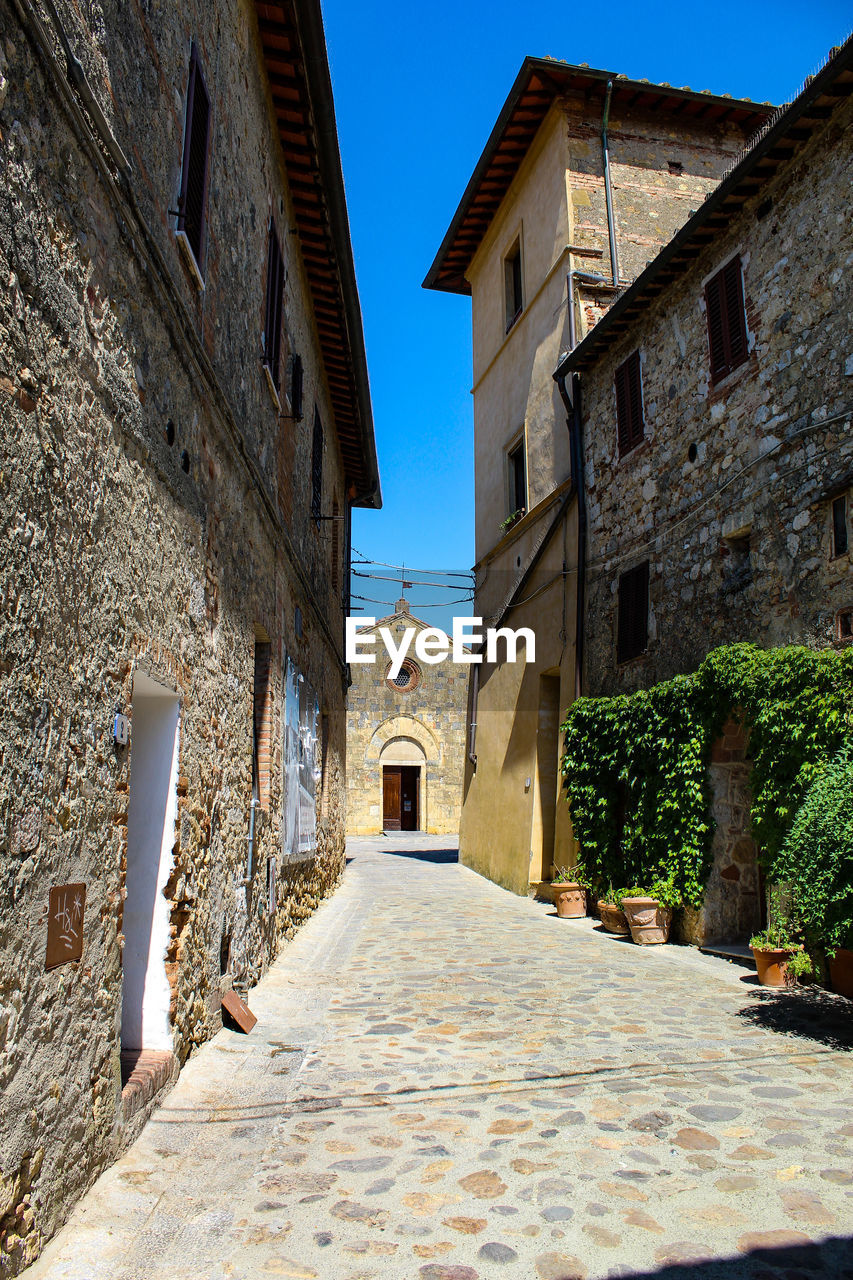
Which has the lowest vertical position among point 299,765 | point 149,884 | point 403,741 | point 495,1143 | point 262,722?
point 495,1143

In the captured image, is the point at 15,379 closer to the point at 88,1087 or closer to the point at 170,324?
the point at 170,324

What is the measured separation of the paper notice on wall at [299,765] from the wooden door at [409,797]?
61.4ft

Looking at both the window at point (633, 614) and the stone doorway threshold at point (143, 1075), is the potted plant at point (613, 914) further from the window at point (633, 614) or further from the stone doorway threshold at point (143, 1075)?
the stone doorway threshold at point (143, 1075)

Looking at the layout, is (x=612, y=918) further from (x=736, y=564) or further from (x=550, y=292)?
(x=550, y=292)

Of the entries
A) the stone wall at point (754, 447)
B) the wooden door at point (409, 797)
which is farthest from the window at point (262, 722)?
the wooden door at point (409, 797)

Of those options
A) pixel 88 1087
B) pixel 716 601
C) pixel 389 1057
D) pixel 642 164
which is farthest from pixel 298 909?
pixel 642 164

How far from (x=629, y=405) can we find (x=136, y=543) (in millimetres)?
8162

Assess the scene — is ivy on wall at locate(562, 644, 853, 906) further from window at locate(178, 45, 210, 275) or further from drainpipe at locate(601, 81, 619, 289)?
drainpipe at locate(601, 81, 619, 289)

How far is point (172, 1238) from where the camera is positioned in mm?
2789

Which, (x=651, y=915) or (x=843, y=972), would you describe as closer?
(x=843, y=972)

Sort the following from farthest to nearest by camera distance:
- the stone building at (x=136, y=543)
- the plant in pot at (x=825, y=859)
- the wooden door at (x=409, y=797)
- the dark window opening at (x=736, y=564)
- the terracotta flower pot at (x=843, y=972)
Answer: the wooden door at (x=409, y=797) → the dark window opening at (x=736, y=564) → the terracotta flower pot at (x=843, y=972) → the plant in pot at (x=825, y=859) → the stone building at (x=136, y=543)

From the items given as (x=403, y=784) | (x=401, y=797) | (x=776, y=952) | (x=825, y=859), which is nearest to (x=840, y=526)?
(x=825, y=859)

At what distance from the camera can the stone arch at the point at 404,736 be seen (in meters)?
28.5

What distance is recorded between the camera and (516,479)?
15.1 meters
